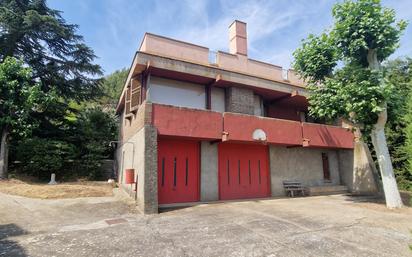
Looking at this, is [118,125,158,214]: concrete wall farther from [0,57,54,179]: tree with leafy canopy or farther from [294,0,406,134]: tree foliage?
[0,57,54,179]: tree with leafy canopy

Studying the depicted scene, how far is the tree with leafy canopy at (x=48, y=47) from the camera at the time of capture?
16500 mm

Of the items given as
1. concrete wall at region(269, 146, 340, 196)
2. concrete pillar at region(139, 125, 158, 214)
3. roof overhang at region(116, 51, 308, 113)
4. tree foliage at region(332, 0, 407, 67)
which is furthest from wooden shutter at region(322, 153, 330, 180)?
concrete pillar at region(139, 125, 158, 214)

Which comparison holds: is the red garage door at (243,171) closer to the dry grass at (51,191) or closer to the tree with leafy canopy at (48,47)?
the dry grass at (51,191)

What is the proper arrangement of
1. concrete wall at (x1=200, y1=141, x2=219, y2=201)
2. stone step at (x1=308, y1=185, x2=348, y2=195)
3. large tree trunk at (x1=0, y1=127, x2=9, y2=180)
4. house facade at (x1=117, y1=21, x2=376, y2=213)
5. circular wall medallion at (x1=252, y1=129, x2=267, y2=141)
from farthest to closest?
large tree trunk at (x1=0, y1=127, x2=9, y2=180)
stone step at (x1=308, y1=185, x2=348, y2=195)
circular wall medallion at (x1=252, y1=129, x2=267, y2=141)
concrete wall at (x1=200, y1=141, x2=219, y2=201)
house facade at (x1=117, y1=21, x2=376, y2=213)

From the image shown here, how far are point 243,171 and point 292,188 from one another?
3159 millimetres

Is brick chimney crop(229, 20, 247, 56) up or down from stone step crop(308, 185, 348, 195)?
up

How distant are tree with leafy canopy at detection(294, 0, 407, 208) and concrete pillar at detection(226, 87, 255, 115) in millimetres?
3535

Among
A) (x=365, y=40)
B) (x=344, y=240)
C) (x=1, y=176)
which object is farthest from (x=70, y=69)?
(x=344, y=240)

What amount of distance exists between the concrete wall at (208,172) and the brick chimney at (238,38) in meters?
6.61

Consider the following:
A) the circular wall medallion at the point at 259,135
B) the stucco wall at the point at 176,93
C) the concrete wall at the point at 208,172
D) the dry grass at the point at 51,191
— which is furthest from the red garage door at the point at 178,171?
the dry grass at the point at 51,191

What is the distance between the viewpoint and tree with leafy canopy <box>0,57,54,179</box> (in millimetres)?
14281

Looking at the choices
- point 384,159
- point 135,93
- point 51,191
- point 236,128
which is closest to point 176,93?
point 135,93

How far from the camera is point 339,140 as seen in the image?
49.8 ft

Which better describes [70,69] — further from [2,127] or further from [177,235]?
[177,235]
